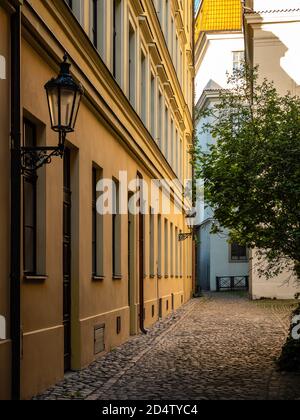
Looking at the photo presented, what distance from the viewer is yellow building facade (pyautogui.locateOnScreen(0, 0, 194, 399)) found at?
8.82 meters

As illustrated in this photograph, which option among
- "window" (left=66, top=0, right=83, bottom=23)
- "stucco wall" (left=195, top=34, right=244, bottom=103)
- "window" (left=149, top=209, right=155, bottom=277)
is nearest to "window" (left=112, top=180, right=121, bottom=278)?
"window" (left=66, top=0, right=83, bottom=23)

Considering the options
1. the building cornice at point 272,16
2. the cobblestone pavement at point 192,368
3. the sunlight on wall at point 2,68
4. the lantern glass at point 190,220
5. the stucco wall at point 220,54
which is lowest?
the cobblestone pavement at point 192,368

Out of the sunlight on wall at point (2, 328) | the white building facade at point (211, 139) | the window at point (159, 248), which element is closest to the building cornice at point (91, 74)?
the sunlight on wall at point (2, 328)

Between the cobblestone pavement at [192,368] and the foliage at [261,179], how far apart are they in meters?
1.77

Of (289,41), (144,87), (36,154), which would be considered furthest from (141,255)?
(289,41)

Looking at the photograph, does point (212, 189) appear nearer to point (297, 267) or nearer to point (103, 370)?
point (297, 267)

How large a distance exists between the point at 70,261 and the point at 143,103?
946 cm

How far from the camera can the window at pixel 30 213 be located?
30.7ft

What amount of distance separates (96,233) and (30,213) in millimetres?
4289

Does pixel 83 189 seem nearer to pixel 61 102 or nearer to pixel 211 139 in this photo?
pixel 61 102

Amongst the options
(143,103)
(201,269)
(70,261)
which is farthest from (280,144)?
(201,269)

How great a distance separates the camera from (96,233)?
45.3 ft

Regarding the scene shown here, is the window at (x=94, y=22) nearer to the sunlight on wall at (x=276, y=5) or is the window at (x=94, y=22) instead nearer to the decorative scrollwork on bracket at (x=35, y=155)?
the decorative scrollwork on bracket at (x=35, y=155)

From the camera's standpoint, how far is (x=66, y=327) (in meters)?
11.3
